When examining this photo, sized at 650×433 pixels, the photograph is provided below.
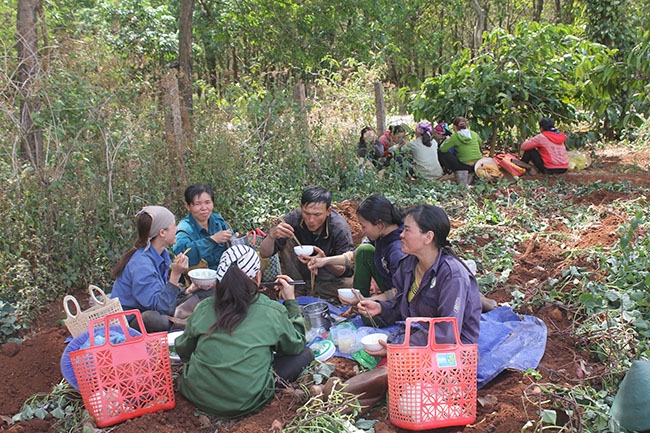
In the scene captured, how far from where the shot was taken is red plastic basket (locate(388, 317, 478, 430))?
2.82m

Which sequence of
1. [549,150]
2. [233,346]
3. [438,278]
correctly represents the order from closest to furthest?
[233,346]
[438,278]
[549,150]

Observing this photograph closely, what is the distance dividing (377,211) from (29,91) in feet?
10.6

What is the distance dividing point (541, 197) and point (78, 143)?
5706mm

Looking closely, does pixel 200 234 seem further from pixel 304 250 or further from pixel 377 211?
pixel 377 211

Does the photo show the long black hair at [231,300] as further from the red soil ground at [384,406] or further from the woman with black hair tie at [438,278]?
the woman with black hair tie at [438,278]

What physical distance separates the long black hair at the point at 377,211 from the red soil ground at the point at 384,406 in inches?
39.8

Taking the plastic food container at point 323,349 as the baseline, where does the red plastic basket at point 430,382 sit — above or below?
above

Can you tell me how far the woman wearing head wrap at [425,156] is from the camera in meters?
8.73

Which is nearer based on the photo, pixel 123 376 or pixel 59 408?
pixel 123 376

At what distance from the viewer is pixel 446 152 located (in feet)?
30.6

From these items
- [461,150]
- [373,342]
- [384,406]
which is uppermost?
[461,150]

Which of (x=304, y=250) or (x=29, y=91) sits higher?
(x=29, y=91)


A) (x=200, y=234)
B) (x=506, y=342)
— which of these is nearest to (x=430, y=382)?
(x=506, y=342)

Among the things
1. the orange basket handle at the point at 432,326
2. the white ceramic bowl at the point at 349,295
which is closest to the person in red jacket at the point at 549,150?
the white ceramic bowl at the point at 349,295
